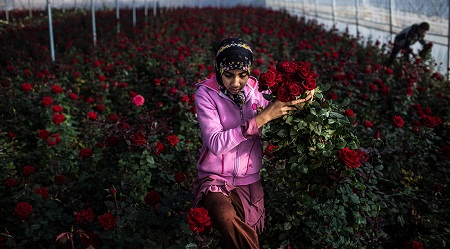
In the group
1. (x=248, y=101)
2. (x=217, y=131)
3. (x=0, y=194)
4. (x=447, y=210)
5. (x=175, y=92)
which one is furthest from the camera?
(x=175, y=92)

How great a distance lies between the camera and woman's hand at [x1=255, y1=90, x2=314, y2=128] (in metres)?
1.70

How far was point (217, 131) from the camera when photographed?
73.5 inches

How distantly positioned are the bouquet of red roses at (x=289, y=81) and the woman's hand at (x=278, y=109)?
0.02 metres

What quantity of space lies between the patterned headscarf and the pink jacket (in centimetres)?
14

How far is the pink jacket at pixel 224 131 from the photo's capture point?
192 cm

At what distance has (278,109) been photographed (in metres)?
1.70

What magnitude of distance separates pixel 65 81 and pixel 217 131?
360 cm

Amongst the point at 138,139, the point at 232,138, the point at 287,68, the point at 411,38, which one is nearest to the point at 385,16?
the point at 411,38

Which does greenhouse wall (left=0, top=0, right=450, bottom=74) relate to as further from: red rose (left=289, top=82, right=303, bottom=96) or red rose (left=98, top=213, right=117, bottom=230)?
red rose (left=98, top=213, right=117, bottom=230)

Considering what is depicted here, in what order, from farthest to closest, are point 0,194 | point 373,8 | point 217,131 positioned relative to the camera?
point 373,8 < point 0,194 < point 217,131

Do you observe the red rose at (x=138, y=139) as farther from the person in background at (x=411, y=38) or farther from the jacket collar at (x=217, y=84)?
the person in background at (x=411, y=38)

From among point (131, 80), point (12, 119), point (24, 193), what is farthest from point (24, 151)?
point (131, 80)

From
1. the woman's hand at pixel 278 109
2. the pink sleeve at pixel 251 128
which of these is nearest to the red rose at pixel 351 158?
the woman's hand at pixel 278 109

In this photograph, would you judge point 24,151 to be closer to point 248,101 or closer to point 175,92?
point 175,92
